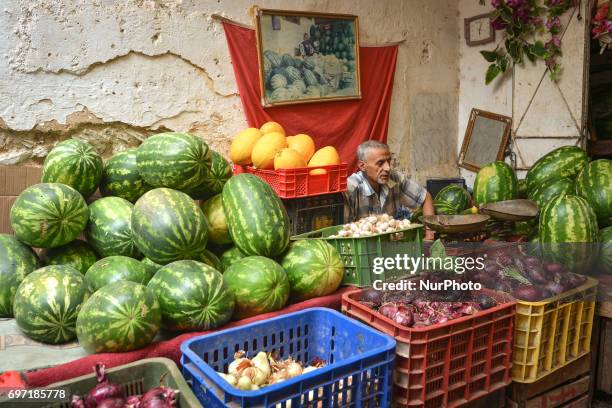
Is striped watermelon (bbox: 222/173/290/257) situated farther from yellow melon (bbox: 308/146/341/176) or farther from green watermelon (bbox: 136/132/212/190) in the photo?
yellow melon (bbox: 308/146/341/176)

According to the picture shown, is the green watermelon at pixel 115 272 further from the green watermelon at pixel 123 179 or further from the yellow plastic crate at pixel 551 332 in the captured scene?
the yellow plastic crate at pixel 551 332

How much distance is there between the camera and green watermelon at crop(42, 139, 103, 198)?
2.23 metres

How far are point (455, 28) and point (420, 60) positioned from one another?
Result: 781 mm

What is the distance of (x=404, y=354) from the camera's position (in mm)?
1788

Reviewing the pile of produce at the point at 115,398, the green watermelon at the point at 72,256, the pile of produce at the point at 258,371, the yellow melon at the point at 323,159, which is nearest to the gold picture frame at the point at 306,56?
the yellow melon at the point at 323,159

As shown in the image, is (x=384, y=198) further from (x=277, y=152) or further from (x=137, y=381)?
(x=137, y=381)

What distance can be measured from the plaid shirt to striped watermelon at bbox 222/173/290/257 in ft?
4.31

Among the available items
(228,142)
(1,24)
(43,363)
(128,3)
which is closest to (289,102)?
(228,142)

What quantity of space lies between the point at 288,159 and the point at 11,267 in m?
1.58

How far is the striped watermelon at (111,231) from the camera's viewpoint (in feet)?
7.09

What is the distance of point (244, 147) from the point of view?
3.40m

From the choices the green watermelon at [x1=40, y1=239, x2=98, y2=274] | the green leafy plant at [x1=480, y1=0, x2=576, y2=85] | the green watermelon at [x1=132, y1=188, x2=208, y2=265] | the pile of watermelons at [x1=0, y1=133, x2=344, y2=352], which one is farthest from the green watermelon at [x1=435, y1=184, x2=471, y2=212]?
the green watermelon at [x1=40, y1=239, x2=98, y2=274]

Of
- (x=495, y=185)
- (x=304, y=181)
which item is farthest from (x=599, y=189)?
(x=304, y=181)

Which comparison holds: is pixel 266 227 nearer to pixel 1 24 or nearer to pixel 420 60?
pixel 1 24
